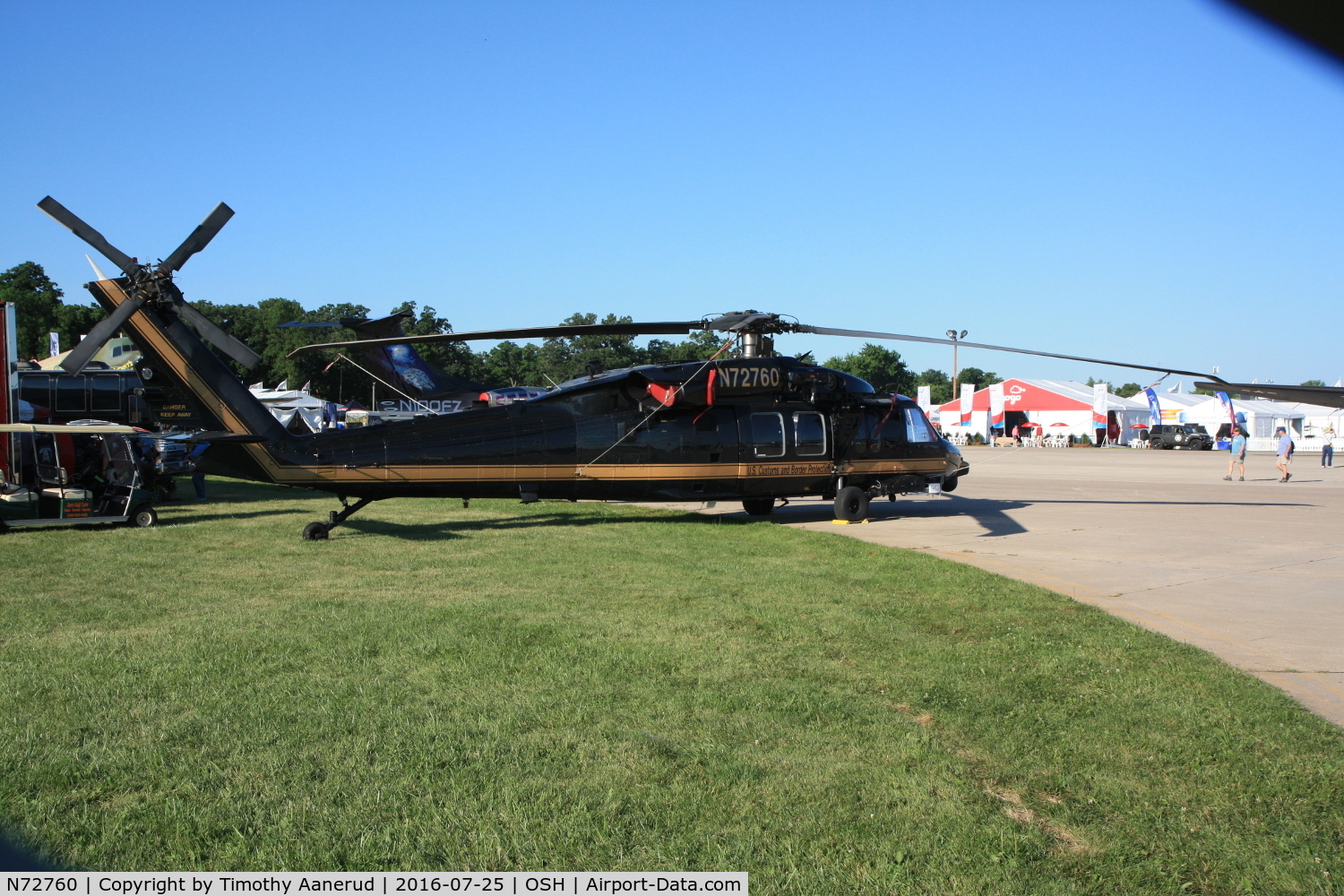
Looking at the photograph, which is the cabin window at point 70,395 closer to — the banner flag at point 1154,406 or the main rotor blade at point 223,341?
the main rotor blade at point 223,341

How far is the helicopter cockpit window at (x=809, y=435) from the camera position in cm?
1656

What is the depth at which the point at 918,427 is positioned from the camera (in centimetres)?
1805

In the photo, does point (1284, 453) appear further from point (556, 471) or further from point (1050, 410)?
point (1050, 410)

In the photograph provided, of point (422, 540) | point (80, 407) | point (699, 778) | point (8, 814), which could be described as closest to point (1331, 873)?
point (699, 778)

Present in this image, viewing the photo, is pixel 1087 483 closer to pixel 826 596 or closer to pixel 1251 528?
pixel 1251 528

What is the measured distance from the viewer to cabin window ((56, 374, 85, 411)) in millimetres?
31438

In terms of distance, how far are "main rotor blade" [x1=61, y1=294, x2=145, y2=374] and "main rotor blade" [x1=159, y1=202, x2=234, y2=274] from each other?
26.4 inches

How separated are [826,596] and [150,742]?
20.6ft

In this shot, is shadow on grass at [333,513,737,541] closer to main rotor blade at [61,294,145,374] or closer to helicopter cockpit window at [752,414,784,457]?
helicopter cockpit window at [752,414,784,457]

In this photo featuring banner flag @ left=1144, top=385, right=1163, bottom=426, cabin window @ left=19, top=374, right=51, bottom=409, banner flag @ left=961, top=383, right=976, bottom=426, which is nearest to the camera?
cabin window @ left=19, top=374, right=51, bottom=409

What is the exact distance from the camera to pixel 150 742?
4938 mm

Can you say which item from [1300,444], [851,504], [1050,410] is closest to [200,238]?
[851,504]

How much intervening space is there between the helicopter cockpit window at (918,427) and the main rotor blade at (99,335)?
44.7 feet
